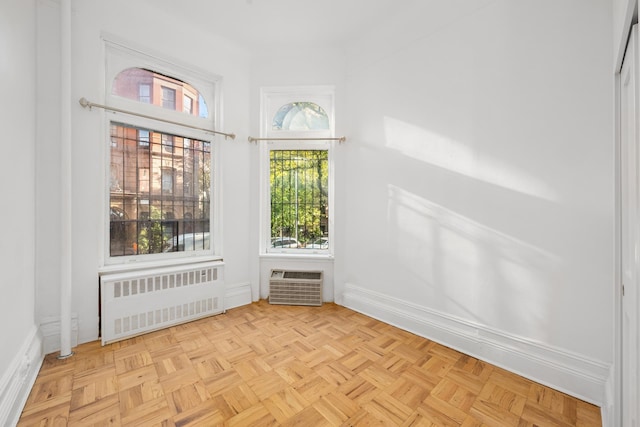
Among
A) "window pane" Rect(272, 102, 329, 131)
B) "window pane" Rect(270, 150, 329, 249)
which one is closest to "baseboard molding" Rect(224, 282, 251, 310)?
"window pane" Rect(270, 150, 329, 249)

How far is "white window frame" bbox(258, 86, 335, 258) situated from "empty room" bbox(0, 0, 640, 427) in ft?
0.11

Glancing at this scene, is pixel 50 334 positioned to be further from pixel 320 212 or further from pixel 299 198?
pixel 320 212

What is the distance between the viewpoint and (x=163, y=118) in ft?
8.79

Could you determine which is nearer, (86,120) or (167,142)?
(86,120)

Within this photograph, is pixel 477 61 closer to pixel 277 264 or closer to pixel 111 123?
pixel 277 264

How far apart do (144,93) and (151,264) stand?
1.62 metres

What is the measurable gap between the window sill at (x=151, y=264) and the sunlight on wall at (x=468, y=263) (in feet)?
6.41

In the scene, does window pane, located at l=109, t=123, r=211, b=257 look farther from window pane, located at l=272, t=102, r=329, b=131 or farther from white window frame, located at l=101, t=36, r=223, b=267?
window pane, located at l=272, t=102, r=329, b=131

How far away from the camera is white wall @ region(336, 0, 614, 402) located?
1650 millimetres

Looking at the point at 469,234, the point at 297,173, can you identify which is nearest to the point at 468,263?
the point at 469,234

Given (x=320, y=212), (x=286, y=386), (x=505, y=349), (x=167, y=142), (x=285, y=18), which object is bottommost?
(x=286, y=386)

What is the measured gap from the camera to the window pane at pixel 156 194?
249 centimetres

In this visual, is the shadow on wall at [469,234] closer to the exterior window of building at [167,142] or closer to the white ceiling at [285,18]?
the white ceiling at [285,18]

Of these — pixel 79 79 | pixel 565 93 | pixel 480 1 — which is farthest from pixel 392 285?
pixel 79 79
